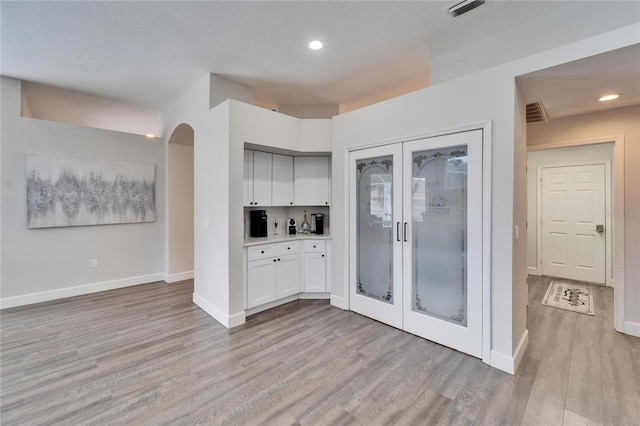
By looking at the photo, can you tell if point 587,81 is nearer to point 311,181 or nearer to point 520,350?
point 520,350

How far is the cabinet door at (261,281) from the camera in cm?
346

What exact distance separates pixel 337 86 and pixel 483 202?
2577 mm

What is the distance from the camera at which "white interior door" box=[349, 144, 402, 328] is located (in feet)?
10.2

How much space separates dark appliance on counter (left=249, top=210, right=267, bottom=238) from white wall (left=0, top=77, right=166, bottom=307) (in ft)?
7.02

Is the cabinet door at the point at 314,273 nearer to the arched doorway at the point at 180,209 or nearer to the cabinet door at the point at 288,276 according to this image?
the cabinet door at the point at 288,276

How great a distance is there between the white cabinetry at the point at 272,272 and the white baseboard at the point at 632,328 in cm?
371

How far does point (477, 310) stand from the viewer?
2535 millimetres

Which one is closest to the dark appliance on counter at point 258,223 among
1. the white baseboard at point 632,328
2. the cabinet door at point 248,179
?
the cabinet door at point 248,179

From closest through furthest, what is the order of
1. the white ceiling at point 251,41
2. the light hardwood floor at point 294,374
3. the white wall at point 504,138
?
1. the light hardwood floor at point 294,374
2. the white wall at point 504,138
3. the white ceiling at point 251,41

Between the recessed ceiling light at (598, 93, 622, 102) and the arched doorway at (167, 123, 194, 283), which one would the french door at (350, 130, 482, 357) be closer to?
the recessed ceiling light at (598, 93, 622, 102)

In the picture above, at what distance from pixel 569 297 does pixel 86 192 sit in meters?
7.42

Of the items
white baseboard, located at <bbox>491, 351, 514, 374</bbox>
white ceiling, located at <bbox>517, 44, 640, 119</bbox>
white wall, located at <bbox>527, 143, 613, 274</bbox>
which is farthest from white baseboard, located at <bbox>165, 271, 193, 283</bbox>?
white wall, located at <bbox>527, 143, 613, 274</bbox>

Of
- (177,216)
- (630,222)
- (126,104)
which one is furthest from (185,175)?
(630,222)

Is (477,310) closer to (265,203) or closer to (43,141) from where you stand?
(265,203)
